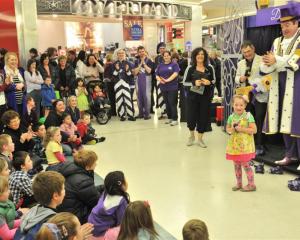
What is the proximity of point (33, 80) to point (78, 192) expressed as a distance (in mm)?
4528

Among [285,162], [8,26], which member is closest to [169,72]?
[8,26]

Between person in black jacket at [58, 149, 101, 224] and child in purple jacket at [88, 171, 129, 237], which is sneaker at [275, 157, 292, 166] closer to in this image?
person in black jacket at [58, 149, 101, 224]

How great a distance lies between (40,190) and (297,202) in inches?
101

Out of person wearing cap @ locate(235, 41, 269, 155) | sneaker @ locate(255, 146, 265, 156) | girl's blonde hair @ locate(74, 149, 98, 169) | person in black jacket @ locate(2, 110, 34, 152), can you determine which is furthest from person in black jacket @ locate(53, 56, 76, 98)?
girl's blonde hair @ locate(74, 149, 98, 169)

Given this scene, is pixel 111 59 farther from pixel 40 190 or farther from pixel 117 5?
pixel 40 190

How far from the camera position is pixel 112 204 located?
2.77 metres

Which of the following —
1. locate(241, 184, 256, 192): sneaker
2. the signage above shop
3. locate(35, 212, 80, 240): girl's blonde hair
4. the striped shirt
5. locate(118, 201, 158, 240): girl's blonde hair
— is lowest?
locate(241, 184, 256, 192): sneaker

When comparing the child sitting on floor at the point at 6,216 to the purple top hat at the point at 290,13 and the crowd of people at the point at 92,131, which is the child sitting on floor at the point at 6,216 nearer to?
the crowd of people at the point at 92,131

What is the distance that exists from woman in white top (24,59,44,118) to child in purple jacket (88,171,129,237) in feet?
15.2

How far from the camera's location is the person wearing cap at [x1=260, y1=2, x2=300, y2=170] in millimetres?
4477

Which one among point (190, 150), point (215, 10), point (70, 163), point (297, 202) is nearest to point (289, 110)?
point (297, 202)

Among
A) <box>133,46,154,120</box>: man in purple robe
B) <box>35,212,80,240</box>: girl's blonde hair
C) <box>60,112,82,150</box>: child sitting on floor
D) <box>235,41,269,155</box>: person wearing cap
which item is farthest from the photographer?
<box>133,46,154,120</box>: man in purple robe

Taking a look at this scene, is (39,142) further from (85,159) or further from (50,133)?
(85,159)

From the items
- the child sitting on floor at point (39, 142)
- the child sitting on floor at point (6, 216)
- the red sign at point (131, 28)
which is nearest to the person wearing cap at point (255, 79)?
the child sitting on floor at point (39, 142)
